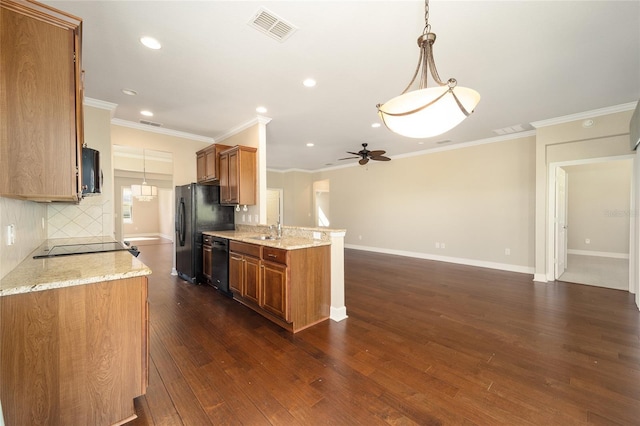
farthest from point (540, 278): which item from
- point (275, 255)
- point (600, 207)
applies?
point (275, 255)

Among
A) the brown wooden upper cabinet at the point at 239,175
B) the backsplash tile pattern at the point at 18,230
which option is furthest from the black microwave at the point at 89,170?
the brown wooden upper cabinet at the point at 239,175

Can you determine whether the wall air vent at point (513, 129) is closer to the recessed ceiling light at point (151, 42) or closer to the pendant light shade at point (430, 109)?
the pendant light shade at point (430, 109)

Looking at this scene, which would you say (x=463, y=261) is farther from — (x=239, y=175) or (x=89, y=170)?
(x=89, y=170)

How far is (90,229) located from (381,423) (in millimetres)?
4184

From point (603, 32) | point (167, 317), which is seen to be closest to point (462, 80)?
point (603, 32)

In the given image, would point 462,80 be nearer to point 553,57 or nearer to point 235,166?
point 553,57

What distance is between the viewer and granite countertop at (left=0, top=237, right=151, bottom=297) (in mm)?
1270

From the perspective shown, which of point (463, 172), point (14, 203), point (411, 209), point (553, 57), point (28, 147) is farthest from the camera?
point (411, 209)

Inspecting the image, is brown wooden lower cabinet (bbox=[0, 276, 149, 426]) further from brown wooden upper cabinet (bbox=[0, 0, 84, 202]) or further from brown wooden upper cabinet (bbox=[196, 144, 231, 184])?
brown wooden upper cabinet (bbox=[196, 144, 231, 184])

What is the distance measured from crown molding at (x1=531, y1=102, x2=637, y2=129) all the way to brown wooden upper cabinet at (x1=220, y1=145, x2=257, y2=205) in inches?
190

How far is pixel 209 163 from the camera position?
15.3 ft

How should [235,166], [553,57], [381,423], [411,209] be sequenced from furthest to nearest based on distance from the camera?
[411,209], [235,166], [553,57], [381,423]

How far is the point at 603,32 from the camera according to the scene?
7.29ft

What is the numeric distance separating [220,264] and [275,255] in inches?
58.1
